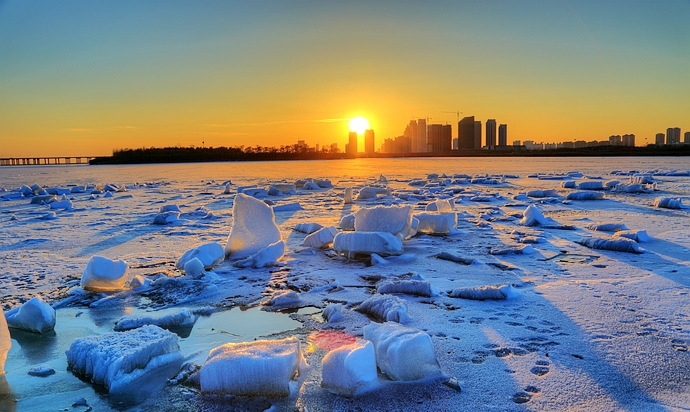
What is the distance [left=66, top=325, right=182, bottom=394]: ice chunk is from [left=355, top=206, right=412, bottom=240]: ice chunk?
107 inches

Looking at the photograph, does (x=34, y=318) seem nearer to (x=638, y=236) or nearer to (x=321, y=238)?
(x=321, y=238)

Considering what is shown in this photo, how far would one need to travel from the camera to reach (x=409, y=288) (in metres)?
3.06

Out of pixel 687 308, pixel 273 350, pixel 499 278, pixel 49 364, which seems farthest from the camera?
pixel 499 278

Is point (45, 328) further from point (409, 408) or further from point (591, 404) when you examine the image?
point (591, 404)

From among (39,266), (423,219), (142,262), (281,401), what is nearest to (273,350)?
(281,401)

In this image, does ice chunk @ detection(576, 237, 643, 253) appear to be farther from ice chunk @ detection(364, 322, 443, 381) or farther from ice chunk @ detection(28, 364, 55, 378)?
ice chunk @ detection(28, 364, 55, 378)

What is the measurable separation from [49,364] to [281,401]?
1.18 m

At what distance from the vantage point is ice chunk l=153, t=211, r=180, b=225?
6.41 m

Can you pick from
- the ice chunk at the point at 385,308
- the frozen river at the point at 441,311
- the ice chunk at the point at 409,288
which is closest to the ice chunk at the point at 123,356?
the frozen river at the point at 441,311

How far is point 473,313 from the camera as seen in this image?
105 inches

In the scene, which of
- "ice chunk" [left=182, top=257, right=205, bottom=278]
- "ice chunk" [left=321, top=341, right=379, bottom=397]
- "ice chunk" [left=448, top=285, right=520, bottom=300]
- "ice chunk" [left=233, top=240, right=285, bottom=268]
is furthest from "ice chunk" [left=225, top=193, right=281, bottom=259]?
"ice chunk" [left=321, top=341, right=379, bottom=397]

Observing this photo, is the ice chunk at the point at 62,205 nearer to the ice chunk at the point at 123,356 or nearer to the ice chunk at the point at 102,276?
the ice chunk at the point at 102,276

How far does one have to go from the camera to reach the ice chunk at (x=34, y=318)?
2.52 m

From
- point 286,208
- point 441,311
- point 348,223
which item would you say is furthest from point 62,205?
point 441,311
